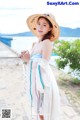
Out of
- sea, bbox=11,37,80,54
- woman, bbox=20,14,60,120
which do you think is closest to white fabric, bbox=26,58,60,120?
woman, bbox=20,14,60,120

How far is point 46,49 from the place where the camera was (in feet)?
6.83

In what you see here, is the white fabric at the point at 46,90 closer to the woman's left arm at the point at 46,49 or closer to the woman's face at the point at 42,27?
the woman's left arm at the point at 46,49

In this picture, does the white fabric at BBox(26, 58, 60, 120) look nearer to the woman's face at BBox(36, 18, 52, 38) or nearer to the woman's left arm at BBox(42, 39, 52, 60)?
the woman's left arm at BBox(42, 39, 52, 60)

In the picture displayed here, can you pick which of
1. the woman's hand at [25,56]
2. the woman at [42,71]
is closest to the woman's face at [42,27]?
the woman at [42,71]

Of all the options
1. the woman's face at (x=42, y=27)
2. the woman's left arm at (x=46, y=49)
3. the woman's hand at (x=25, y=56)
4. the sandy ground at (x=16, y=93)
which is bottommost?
the sandy ground at (x=16, y=93)

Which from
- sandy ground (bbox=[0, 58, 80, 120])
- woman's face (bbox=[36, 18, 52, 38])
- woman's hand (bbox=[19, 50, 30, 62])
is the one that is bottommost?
sandy ground (bbox=[0, 58, 80, 120])

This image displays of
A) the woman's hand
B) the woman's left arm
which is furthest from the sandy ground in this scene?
the woman's left arm

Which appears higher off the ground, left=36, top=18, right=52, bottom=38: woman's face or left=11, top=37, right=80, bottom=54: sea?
left=36, top=18, right=52, bottom=38: woman's face

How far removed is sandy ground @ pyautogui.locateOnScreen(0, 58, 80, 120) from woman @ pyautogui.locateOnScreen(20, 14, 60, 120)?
5 cm

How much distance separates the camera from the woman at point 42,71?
6.86ft

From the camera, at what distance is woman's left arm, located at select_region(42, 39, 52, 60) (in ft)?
6.83

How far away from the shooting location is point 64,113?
2.18 m

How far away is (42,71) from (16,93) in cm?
22

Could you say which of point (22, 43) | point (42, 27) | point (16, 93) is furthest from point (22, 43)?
point (16, 93)
